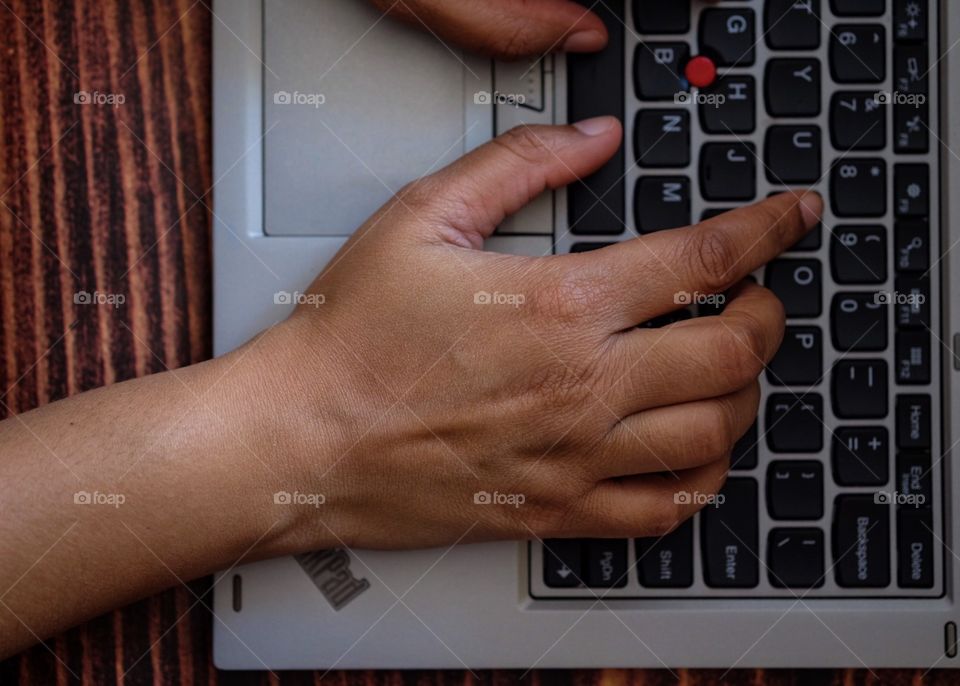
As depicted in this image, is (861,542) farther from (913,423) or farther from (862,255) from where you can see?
(862,255)

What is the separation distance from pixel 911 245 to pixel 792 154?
0.10m

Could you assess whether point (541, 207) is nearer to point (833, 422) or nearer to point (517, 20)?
point (517, 20)

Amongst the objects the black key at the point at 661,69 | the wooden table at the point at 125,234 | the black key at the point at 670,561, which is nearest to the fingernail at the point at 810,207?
the black key at the point at 661,69

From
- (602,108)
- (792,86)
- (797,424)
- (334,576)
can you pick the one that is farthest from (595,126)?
(334,576)

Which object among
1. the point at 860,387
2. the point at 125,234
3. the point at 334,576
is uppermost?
the point at 125,234

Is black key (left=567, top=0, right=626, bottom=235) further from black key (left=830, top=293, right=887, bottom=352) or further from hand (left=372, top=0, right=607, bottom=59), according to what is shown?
black key (left=830, top=293, right=887, bottom=352)

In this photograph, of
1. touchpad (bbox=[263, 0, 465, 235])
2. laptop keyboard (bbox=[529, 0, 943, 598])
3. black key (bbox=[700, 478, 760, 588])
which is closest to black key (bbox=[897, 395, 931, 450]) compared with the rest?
laptop keyboard (bbox=[529, 0, 943, 598])

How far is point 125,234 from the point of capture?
1.77 feet

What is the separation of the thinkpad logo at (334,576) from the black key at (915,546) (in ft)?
1.16

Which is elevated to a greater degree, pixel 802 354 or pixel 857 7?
pixel 857 7

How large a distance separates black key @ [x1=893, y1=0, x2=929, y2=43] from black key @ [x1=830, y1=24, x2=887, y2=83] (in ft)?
0.05

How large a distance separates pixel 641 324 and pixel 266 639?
0.33m

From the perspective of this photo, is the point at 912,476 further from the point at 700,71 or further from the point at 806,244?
the point at 700,71

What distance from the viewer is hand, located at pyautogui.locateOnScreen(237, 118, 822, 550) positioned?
464 mm
